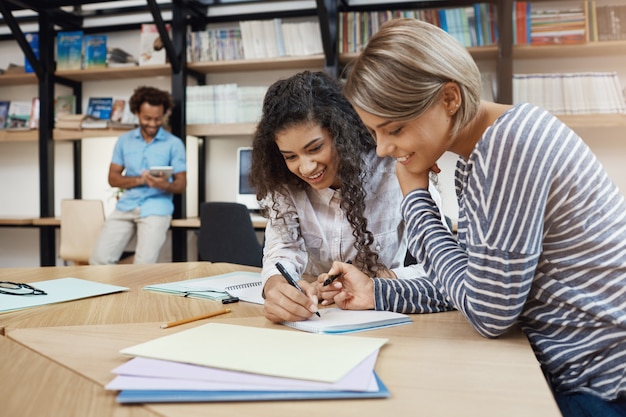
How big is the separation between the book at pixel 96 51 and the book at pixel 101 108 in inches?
9.9

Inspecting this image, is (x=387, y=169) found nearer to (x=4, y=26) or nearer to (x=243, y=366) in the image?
(x=243, y=366)

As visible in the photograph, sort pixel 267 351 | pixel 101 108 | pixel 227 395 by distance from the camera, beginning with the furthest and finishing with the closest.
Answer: pixel 101 108 < pixel 267 351 < pixel 227 395

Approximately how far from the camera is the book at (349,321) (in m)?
0.91

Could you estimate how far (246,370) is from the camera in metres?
0.65

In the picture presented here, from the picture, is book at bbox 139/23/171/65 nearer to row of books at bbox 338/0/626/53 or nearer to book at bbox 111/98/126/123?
book at bbox 111/98/126/123

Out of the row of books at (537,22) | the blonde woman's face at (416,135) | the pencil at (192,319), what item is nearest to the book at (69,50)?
the row of books at (537,22)

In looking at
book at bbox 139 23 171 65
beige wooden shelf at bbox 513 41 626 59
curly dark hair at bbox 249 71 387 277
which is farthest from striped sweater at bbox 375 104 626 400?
book at bbox 139 23 171 65

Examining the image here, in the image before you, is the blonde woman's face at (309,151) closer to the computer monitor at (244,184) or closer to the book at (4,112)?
the computer monitor at (244,184)

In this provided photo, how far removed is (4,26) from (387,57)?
4.41 metres

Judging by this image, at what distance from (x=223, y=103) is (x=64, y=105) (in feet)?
4.26

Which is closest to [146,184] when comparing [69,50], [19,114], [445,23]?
[69,50]

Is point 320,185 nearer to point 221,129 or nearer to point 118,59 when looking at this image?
point 221,129

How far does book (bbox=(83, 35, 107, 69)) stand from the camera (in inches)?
158

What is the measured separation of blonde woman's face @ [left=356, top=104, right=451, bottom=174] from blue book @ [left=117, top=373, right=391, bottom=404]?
1.53ft
